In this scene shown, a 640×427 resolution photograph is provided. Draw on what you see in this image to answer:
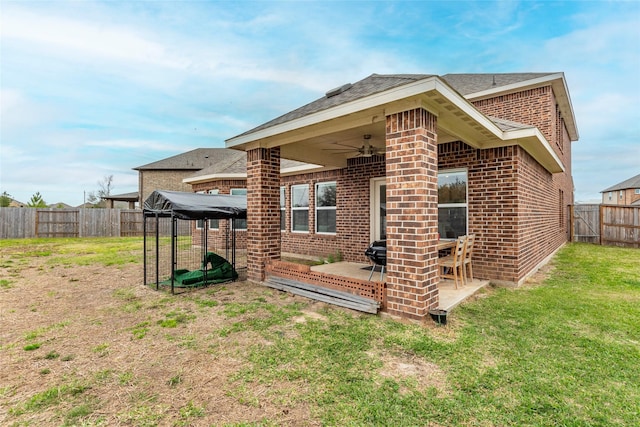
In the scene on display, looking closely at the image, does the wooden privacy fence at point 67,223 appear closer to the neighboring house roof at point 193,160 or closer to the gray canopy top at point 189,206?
the neighboring house roof at point 193,160

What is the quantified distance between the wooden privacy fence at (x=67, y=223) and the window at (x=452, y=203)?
68.3 feet

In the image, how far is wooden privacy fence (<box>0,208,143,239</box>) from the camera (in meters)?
17.7

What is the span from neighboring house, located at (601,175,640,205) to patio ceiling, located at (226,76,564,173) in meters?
35.8

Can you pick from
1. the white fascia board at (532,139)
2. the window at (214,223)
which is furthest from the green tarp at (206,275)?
the window at (214,223)

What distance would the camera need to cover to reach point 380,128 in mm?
5141

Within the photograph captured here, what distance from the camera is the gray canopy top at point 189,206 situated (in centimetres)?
562

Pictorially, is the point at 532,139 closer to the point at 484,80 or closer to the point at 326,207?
the point at 326,207

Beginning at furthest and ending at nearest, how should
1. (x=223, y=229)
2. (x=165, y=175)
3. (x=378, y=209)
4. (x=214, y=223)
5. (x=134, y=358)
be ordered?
(x=165, y=175), (x=214, y=223), (x=223, y=229), (x=378, y=209), (x=134, y=358)

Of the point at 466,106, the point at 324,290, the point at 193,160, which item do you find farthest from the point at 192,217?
the point at 193,160

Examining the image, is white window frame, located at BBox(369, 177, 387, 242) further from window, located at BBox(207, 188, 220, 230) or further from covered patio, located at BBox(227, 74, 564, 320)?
window, located at BBox(207, 188, 220, 230)

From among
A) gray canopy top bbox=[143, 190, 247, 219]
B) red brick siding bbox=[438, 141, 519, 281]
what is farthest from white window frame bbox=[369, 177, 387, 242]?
gray canopy top bbox=[143, 190, 247, 219]

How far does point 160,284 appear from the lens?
629 cm

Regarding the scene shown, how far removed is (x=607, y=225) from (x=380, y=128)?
14.2 metres

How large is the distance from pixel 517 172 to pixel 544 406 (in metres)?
4.63
